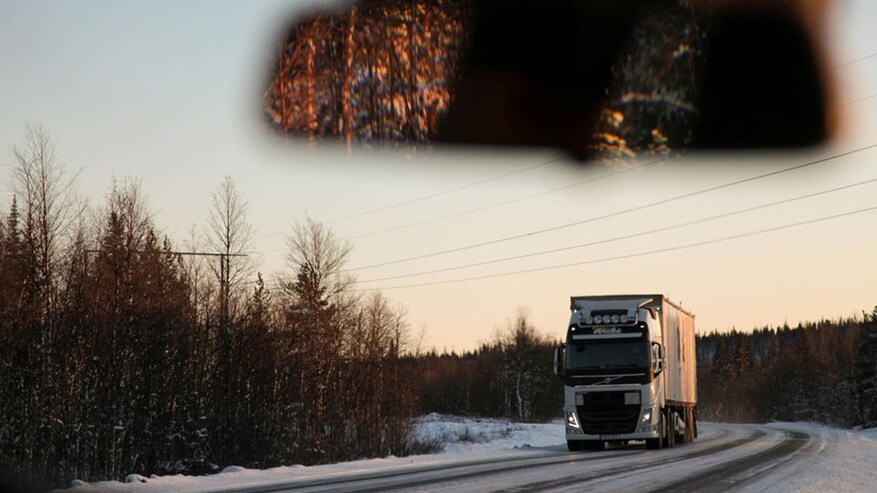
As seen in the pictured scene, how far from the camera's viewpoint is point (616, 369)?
27.7m

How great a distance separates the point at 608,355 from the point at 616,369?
18.2 inches

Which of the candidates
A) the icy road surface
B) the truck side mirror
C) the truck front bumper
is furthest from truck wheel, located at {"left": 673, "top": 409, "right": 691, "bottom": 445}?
the icy road surface

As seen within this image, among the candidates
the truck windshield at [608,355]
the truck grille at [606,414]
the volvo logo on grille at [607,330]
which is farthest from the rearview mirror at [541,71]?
the truck grille at [606,414]

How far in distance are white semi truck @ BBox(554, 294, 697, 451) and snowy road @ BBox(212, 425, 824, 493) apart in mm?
2339

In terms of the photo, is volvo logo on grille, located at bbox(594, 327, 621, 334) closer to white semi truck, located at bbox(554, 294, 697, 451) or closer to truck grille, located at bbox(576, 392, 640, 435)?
white semi truck, located at bbox(554, 294, 697, 451)

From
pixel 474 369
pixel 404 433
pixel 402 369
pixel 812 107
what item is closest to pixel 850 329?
pixel 474 369

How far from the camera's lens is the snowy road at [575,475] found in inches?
584

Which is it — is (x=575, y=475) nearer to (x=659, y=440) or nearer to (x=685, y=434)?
(x=659, y=440)

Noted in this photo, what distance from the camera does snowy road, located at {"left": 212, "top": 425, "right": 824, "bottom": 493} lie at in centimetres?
1483

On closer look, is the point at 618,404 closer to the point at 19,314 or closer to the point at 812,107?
the point at 19,314

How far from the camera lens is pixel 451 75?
749cm

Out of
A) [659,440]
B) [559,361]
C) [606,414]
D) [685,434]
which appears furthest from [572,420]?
[685,434]

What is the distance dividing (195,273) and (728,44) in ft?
144

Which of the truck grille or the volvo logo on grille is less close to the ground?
the volvo logo on grille
